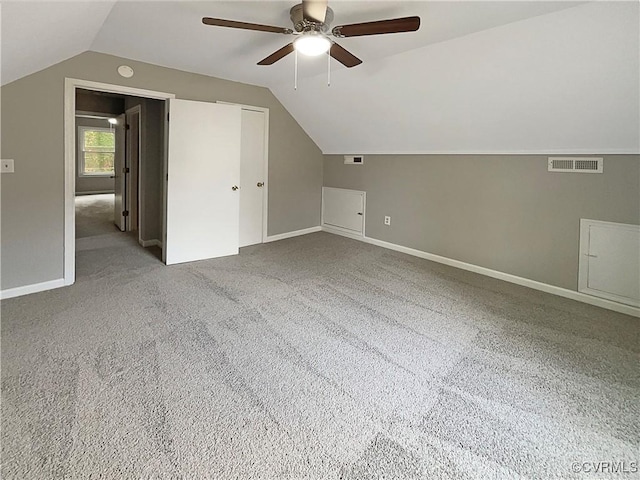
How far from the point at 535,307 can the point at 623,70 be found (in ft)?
6.48

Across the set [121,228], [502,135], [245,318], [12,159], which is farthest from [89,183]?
[502,135]

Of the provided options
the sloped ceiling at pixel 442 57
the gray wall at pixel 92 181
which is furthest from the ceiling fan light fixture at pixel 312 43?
the gray wall at pixel 92 181

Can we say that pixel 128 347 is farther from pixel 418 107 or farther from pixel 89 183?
pixel 89 183

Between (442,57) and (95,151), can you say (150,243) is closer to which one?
(442,57)

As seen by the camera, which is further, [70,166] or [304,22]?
[70,166]

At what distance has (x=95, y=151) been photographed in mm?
11016

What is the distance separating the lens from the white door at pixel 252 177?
5094mm

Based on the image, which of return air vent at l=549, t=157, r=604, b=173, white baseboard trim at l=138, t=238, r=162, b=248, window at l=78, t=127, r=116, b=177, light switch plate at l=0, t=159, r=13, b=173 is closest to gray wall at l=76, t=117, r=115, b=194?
→ window at l=78, t=127, r=116, b=177

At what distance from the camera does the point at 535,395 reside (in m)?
2.06

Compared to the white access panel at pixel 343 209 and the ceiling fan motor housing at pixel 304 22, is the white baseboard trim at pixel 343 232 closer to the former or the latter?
the white access panel at pixel 343 209

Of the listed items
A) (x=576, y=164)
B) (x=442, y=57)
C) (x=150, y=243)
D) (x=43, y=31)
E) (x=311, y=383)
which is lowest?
(x=311, y=383)

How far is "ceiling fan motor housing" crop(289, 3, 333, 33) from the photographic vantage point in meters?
2.37

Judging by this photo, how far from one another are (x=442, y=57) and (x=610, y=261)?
7.85ft

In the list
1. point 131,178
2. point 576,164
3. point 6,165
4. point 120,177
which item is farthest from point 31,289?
point 576,164
